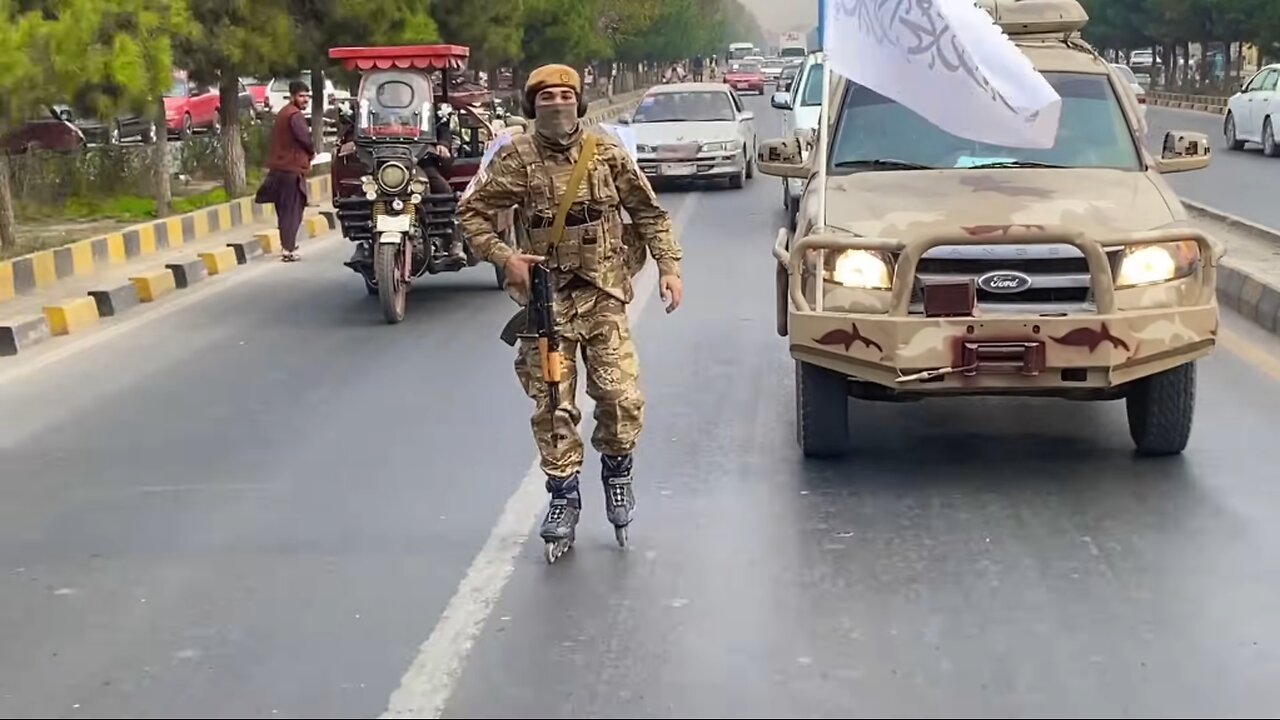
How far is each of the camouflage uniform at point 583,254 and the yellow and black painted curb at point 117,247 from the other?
8.27 m

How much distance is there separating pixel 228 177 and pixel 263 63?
58.6 inches

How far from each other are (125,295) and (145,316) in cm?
64

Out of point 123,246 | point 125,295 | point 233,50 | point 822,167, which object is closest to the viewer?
point 822,167

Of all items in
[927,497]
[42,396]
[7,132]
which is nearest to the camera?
[927,497]

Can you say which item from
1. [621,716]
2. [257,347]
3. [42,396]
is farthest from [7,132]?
[621,716]

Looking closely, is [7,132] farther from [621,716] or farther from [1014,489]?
[621,716]

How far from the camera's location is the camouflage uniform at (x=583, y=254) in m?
6.21

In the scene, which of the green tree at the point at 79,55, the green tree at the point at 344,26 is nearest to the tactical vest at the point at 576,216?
the green tree at the point at 79,55

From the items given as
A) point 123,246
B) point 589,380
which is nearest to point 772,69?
point 123,246

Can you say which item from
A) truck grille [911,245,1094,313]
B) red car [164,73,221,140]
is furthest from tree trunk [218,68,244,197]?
truck grille [911,245,1094,313]

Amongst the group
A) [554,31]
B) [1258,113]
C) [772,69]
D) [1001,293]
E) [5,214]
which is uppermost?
[554,31]

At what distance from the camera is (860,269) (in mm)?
7293

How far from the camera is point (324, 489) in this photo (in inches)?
297

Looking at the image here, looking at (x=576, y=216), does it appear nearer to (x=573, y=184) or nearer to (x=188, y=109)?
(x=573, y=184)
